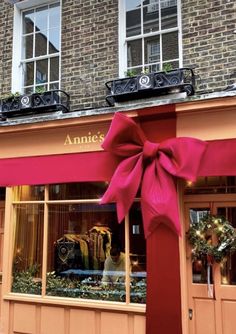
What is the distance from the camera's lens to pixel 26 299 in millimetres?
6742

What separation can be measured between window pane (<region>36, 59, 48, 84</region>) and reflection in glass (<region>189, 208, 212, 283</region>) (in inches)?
150

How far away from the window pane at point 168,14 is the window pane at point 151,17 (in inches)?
4.2

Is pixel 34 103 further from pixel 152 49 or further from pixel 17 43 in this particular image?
pixel 152 49

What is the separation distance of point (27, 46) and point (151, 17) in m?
2.58

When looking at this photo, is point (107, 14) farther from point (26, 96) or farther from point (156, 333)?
point (156, 333)

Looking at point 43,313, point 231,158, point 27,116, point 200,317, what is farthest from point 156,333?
point 27,116

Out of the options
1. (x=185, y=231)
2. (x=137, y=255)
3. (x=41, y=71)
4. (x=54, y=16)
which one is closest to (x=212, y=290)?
(x=185, y=231)

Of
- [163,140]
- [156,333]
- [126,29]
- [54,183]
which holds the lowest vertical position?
[156,333]

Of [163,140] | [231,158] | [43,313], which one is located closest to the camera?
[231,158]

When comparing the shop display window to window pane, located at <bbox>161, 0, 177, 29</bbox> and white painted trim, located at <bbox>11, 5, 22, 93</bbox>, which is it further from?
window pane, located at <bbox>161, 0, 177, 29</bbox>

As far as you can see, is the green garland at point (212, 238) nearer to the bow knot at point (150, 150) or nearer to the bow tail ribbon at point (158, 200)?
the bow tail ribbon at point (158, 200)

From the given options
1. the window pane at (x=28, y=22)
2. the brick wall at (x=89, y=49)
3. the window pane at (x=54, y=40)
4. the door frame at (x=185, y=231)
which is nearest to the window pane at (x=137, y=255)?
the door frame at (x=185, y=231)

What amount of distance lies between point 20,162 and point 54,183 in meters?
0.80

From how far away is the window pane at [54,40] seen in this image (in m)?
7.74
